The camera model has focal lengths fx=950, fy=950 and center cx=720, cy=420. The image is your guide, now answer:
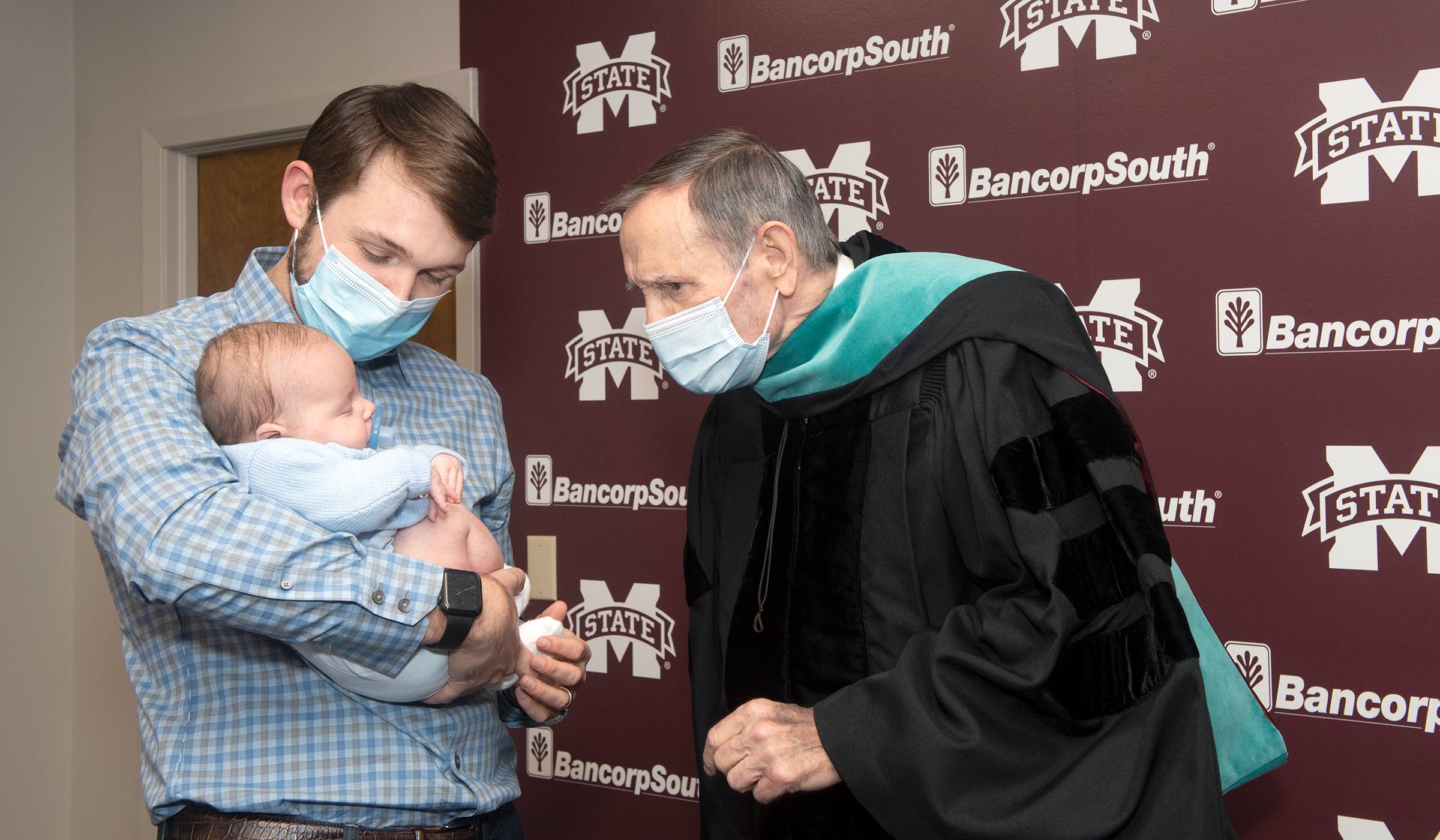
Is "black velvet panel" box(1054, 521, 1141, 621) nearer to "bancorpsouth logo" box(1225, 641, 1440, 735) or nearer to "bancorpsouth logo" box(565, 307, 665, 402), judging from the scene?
"bancorpsouth logo" box(1225, 641, 1440, 735)

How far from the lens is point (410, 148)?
162cm

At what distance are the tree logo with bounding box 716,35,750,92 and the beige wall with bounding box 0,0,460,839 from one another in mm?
1419

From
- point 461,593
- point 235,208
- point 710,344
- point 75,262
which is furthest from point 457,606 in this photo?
point 75,262

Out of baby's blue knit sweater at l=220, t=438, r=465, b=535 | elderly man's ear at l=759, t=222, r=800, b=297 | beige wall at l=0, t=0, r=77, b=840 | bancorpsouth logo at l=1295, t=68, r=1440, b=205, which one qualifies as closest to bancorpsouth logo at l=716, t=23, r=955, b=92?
bancorpsouth logo at l=1295, t=68, r=1440, b=205

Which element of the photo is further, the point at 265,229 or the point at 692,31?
the point at 265,229

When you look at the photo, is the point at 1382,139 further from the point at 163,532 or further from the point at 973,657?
the point at 163,532

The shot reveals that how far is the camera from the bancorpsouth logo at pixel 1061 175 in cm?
213

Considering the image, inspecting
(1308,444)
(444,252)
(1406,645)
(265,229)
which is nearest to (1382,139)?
(1308,444)

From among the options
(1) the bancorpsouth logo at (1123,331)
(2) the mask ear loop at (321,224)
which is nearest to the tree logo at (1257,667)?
(1) the bancorpsouth logo at (1123,331)

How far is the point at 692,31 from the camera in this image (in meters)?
2.67

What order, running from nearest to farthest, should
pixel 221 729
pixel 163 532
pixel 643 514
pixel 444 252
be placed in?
1. pixel 163 532
2. pixel 221 729
3. pixel 444 252
4. pixel 643 514

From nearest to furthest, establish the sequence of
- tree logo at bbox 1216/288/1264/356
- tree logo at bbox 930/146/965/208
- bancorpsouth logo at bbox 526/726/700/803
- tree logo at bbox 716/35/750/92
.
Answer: tree logo at bbox 1216/288/1264/356 → tree logo at bbox 930/146/965/208 → tree logo at bbox 716/35/750/92 → bancorpsouth logo at bbox 526/726/700/803

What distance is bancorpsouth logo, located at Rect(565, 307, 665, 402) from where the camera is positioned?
9.03 ft

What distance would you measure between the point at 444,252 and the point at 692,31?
1345mm
